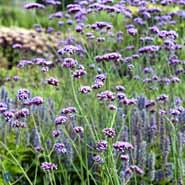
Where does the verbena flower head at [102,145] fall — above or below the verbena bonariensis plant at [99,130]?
above

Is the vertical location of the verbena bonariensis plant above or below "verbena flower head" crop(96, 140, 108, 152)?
below

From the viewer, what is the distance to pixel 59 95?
5.27 m

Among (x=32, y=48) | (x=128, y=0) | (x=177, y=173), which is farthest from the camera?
(x=32, y=48)

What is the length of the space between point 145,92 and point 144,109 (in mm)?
482

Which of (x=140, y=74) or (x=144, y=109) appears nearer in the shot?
(x=144, y=109)

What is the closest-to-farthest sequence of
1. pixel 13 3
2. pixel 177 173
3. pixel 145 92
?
pixel 177 173
pixel 145 92
pixel 13 3

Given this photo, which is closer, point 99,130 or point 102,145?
point 102,145

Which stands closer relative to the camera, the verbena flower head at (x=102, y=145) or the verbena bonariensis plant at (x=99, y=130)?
the verbena flower head at (x=102, y=145)

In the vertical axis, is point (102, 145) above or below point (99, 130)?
above

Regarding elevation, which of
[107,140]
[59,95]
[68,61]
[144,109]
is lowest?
[59,95]

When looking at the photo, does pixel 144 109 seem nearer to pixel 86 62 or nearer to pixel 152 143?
pixel 152 143

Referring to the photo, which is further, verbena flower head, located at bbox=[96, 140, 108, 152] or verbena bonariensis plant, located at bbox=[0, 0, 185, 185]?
verbena bonariensis plant, located at bbox=[0, 0, 185, 185]

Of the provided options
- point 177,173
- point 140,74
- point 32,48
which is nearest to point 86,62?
point 140,74

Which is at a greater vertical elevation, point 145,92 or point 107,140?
point 107,140
